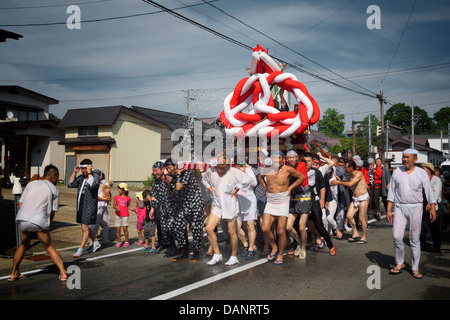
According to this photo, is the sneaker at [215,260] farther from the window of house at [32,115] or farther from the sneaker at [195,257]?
the window of house at [32,115]

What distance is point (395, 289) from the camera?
17.3 feet

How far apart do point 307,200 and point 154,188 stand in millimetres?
3253

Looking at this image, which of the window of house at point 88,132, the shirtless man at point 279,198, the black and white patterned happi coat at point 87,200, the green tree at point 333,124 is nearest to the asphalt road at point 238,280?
the shirtless man at point 279,198

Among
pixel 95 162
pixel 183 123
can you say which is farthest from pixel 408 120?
pixel 95 162

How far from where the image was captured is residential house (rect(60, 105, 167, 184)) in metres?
26.2

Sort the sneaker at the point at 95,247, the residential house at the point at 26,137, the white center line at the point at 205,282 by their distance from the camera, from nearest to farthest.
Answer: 1. the white center line at the point at 205,282
2. the sneaker at the point at 95,247
3. the residential house at the point at 26,137

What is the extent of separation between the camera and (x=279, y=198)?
22.4 ft

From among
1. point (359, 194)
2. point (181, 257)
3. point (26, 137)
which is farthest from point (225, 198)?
point (26, 137)

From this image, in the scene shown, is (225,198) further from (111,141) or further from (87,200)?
(111,141)

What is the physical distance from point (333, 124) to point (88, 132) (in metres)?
62.1

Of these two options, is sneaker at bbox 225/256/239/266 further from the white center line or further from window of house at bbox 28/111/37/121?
window of house at bbox 28/111/37/121

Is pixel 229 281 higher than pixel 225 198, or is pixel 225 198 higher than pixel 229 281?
pixel 225 198

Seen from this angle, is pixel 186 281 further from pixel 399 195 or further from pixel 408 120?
pixel 408 120

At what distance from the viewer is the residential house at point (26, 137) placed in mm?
25625
